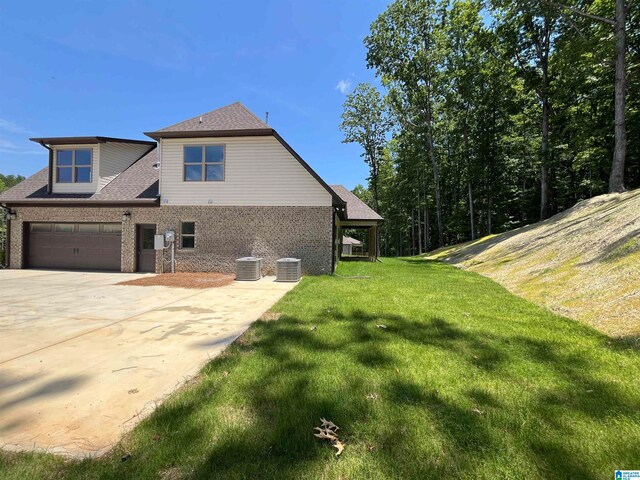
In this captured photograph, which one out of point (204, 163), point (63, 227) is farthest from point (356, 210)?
point (63, 227)

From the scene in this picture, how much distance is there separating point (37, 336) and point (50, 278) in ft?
27.1

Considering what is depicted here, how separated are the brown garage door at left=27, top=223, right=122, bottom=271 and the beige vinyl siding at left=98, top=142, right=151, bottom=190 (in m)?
2.14

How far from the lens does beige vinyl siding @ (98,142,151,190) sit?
14289mm

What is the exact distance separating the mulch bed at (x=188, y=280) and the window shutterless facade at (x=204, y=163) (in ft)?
13.2

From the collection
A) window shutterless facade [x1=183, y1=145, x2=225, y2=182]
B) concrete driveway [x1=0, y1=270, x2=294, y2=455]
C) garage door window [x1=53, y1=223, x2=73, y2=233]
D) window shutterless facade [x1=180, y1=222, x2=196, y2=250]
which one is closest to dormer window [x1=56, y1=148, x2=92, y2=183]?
garage door window [x1=53, y1=223, x2=73, y2=233]

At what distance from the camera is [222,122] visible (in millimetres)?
13125

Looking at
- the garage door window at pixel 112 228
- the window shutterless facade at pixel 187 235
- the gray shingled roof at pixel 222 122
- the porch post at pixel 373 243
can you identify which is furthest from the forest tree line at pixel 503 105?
the garage door window at pixel 112 228

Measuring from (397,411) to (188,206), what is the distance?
40.9 feet

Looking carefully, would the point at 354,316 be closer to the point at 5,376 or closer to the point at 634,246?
the point at 5,376

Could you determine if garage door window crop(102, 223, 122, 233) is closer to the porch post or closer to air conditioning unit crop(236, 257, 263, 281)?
air conditioning unit crop(236, 257, 263, 281)

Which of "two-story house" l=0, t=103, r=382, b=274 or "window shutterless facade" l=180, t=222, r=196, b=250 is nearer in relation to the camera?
"two-story house" l=0, t=103, r=382, b=274

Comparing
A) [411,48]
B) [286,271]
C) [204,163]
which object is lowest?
[286,271]

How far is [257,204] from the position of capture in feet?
41.9

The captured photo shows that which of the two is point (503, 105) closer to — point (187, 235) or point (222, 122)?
point (222, 122)
